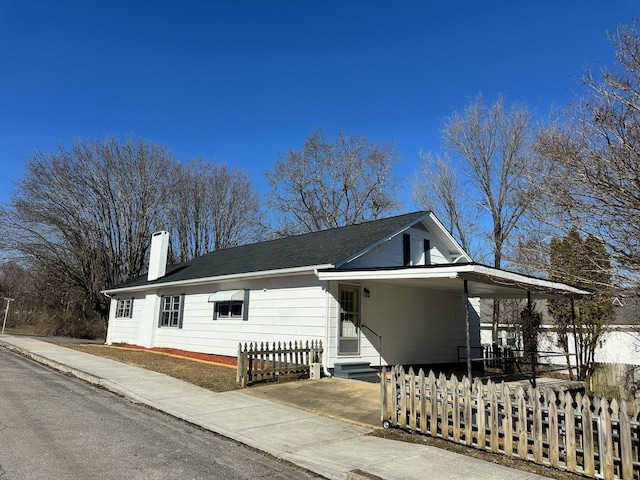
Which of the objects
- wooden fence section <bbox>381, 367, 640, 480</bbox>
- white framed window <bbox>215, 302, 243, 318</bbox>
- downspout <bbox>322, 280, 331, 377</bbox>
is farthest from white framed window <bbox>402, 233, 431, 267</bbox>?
wooden fence section <bbox>381, 367, 640, 480</bbox>

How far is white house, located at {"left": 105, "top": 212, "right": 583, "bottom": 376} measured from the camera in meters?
11.6

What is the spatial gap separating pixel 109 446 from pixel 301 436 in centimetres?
253

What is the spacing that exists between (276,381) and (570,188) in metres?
7.69

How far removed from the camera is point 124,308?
907 inches

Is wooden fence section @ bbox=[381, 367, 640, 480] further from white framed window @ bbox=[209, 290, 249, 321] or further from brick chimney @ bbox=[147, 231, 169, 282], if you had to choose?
brick chimney @ bbox=[147, 231, 169, 282]

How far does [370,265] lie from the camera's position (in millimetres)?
13422

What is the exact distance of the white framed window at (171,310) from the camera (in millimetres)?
18188

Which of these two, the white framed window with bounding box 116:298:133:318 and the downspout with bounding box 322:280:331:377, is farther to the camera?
the white framed window with bounding box 116:298:133:318

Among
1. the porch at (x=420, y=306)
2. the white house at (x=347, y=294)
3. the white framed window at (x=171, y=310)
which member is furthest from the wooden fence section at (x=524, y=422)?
the white framed window at (x=171, y=310)

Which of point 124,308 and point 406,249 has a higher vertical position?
point 406,249

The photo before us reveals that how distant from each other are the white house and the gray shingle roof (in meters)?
0.07

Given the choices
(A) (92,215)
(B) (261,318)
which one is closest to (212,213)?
(A) (92,215)

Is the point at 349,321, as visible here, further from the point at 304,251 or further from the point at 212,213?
the point at 212,213

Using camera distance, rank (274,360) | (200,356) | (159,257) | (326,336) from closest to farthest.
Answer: (274,360)
(326,336)
(200,356)
(159,257)
